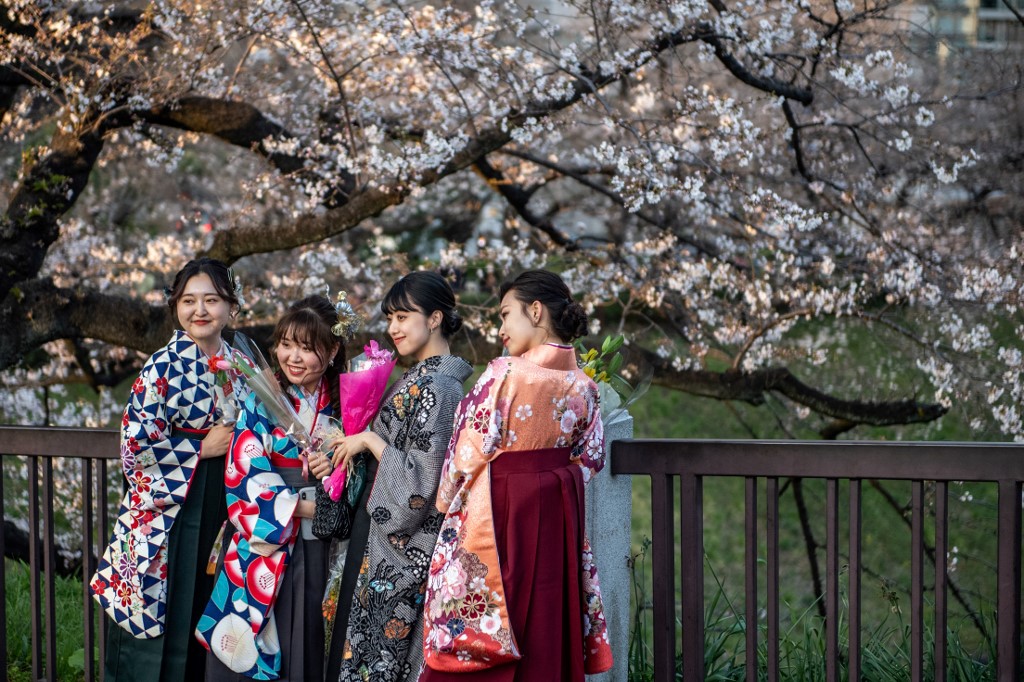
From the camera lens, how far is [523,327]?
8.64 feet

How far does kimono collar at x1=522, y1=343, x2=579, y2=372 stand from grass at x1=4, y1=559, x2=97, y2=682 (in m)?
2.47

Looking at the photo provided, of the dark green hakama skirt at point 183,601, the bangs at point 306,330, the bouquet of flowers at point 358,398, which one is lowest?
the dark green hakama skirt at point 183,601

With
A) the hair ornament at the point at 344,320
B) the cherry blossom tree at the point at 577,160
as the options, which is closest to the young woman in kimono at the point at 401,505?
the hair ornament at the point at 344,320

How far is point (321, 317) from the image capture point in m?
3.01

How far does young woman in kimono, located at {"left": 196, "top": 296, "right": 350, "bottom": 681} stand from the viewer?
2867 millimetres

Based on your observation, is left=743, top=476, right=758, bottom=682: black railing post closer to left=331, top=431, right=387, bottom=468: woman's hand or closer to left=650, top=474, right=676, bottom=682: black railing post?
left=650, top=474, right=676, bottom=682: black railing post

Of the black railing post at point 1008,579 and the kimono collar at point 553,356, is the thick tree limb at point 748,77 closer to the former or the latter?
the kimono collar at point 553,356

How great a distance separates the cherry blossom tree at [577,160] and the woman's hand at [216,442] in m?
1.89

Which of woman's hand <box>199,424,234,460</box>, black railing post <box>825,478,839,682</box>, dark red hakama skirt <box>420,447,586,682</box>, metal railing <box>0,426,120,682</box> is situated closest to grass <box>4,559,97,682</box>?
metal railing <box>0,426,120,682</box>

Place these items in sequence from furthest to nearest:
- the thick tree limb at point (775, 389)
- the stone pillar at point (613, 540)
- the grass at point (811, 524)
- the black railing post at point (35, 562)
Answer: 1. the grass at point (811, 524)
2. the thick tree limb at point (775, 389)
3. the black railing post at point (35, 562)
4. the stone pillar at point (613, 540)

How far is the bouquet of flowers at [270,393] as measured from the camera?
2.89 meters

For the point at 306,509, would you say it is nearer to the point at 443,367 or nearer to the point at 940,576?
the point at 443,367

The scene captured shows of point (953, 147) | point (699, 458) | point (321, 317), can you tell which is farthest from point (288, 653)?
point (953, 147)

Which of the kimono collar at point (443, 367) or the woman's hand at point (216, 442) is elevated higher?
the kimono collar at point (443, 367)
